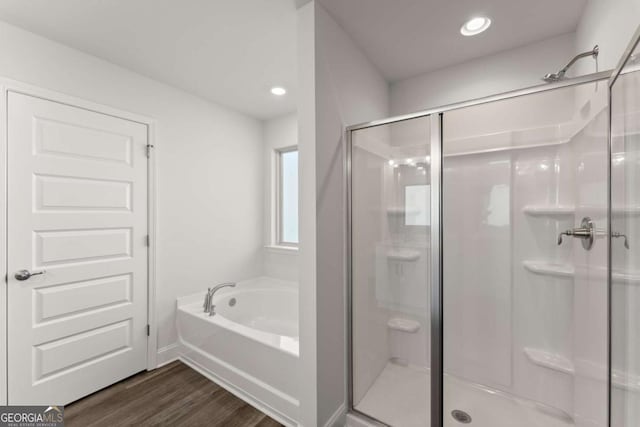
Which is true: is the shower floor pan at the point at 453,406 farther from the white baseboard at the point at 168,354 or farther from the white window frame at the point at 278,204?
the white window frame at the point at 278,204

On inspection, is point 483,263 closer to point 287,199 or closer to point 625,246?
point 625,246

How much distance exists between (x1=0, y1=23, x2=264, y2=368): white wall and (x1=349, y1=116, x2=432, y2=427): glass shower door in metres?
1.67

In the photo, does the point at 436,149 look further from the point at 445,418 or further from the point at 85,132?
the point at 85,132

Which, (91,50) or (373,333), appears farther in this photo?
(91,50)

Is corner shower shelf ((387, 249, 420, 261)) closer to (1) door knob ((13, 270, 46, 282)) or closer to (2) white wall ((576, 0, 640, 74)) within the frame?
(2) white wall ((576, 0, 640, 74))

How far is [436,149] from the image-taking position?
1.44 meters

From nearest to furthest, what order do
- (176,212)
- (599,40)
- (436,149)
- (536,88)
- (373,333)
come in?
(536,88)
(599,40)
(436,149)
(373,333)
(176,212)

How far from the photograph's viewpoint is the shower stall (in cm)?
127

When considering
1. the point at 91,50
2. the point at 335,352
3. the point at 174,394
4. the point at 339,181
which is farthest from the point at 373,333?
the point at 91,50

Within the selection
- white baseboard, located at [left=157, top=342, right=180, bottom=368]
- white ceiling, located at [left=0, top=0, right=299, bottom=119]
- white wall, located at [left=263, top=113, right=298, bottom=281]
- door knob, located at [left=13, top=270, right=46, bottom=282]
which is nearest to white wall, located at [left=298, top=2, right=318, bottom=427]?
white ceiling, located at [left=0, top=0, right=299, bottom=119]

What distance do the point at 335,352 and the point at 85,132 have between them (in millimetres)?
2292

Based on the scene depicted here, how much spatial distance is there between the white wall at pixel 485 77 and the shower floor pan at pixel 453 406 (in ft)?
6.67

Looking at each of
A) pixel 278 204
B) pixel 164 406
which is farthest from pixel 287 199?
pixel 164 406

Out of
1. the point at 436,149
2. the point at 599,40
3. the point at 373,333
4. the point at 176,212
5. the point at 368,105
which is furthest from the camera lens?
the point at 176,212
